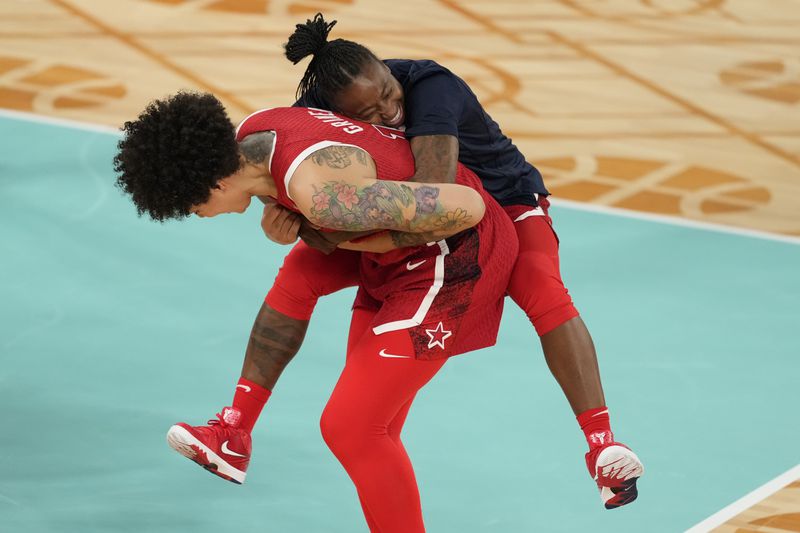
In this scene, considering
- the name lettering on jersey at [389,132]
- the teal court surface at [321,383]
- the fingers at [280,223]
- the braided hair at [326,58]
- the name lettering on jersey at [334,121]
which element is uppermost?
the braided hair at [326,58]

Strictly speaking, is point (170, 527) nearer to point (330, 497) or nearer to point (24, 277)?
point (330, 497)

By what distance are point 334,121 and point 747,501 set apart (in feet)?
7.61

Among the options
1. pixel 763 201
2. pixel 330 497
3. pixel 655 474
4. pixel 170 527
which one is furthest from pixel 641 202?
pixel 170 527

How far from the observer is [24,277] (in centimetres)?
726

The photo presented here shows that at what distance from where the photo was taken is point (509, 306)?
7.23 m

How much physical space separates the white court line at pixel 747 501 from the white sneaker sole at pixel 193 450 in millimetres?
1694

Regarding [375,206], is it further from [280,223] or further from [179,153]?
[179,153]

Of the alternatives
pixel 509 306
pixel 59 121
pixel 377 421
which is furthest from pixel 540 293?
pixel 59 121

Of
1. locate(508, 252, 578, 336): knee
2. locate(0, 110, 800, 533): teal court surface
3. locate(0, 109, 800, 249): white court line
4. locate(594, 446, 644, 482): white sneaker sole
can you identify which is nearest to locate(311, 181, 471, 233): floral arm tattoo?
locate(508, 252, 578, 336): knee

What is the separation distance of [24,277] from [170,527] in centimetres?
234

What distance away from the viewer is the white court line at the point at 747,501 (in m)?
5.42

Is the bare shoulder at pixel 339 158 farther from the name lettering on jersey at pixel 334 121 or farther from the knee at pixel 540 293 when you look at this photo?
the knee at pixel 540 293

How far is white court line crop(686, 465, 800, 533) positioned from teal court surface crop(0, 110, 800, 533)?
0.04 meters

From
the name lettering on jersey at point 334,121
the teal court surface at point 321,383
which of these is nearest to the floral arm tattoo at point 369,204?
the name lettering on jersey at point 334,121
